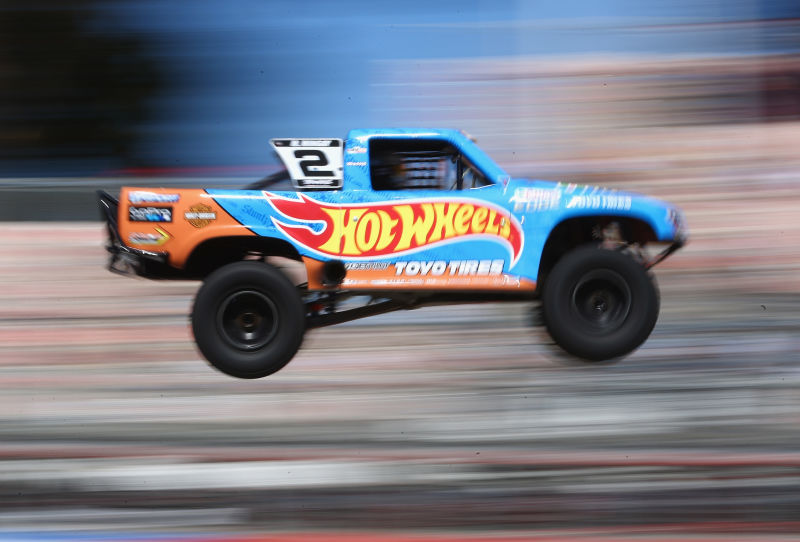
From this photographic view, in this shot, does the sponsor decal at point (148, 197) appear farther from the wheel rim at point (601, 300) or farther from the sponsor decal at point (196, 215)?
the wheel rim at point (601, 300)

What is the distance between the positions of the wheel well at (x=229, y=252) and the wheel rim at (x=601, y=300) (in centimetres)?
182

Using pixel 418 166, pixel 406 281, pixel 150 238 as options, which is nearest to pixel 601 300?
pixel 406 281

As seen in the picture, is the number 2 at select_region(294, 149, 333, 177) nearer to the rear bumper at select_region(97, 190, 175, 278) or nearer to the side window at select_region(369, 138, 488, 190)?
the side window at select_region(369, 138, 488, 190)

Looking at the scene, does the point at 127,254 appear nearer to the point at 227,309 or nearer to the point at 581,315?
the point at 227,309

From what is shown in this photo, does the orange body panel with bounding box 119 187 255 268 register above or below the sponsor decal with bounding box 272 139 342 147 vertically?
below

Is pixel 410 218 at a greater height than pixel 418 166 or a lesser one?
lesser

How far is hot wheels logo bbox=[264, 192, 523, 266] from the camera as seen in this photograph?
5.94m

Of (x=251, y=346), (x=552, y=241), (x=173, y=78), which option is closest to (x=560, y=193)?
(x=552, y=241)

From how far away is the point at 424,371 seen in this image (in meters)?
8.52

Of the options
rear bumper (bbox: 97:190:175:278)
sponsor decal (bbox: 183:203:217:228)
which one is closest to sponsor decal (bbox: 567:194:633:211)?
sponsor decal (bbox: 183:203:217:228)

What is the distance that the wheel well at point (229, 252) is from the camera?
6.15 meters

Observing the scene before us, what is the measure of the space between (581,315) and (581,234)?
0.66 meters

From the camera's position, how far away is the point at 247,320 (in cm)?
621

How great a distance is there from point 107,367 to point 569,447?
13.6 ft
